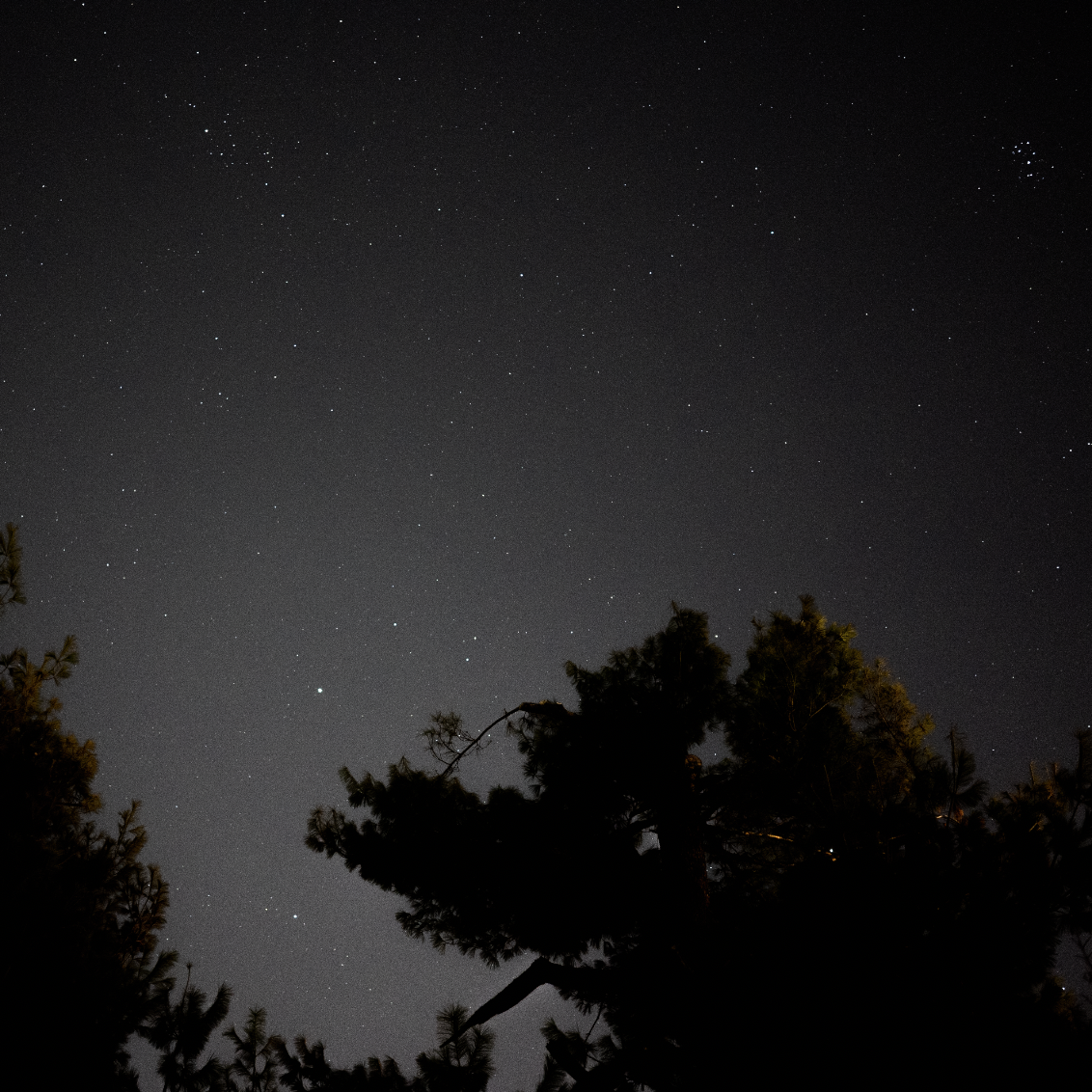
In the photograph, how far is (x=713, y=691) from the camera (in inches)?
308

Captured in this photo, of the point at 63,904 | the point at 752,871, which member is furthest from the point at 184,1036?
the point at 752,871

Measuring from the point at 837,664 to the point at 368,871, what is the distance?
6.33 meters

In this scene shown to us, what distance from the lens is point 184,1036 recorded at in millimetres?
5871

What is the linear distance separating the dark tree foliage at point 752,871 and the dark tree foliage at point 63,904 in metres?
2.11

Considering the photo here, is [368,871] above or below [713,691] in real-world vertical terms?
below

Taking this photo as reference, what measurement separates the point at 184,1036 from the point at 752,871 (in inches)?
246

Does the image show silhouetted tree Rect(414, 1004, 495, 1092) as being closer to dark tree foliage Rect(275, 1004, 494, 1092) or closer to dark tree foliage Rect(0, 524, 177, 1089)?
dark tree foliage Rect(275, 1004, 494, 1092)

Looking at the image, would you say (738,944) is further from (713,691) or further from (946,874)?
(713,691)

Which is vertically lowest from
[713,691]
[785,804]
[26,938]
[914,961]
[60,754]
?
[26,938]

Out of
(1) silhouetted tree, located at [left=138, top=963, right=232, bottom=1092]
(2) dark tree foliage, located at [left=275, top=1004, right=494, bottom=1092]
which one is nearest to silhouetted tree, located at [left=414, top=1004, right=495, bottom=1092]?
(2) dark tree foliage, located at [left=275, top=1004, right=494, bottom=1092]

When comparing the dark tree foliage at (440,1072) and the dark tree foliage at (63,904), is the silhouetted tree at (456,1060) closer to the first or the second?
the dark tree foliage at (440,1072)

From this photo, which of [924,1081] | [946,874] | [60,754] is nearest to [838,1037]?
[924,1081]

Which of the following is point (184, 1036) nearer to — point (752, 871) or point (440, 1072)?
point (440, 1072)

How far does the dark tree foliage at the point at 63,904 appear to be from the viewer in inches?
181
